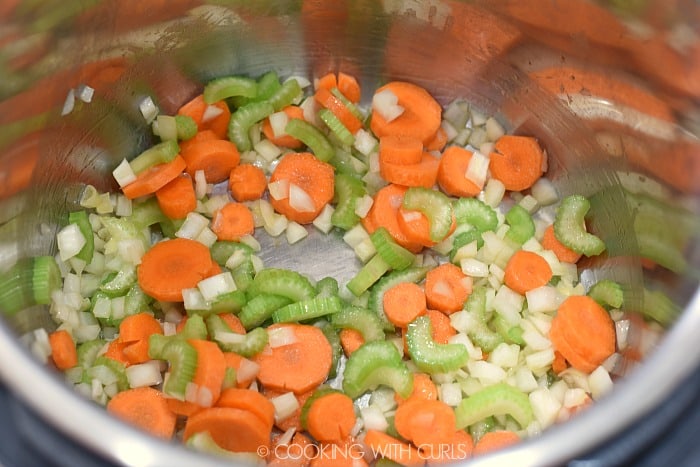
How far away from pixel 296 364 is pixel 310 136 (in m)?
0.75

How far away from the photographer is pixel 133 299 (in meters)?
2.08

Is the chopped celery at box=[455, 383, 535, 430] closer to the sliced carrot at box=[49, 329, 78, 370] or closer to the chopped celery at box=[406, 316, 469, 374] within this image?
the chopped celery at box=[406, 316, 469, 374]

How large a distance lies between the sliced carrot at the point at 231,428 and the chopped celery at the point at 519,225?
96 cm

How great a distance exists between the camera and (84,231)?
6.97 ft

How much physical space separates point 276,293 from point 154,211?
50 centimetres

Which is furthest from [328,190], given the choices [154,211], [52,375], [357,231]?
[52,375]

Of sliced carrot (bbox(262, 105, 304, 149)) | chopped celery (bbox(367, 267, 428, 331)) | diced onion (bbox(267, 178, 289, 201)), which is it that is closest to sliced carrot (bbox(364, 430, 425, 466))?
chopped celery (bbox(367, 267, 428, 331))

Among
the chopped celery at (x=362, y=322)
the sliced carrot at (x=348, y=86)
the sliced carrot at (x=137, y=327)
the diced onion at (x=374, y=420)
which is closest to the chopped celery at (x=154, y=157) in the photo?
the sliced carrot at (x=137, y=327)

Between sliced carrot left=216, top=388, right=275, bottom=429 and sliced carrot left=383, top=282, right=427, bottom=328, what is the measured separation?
0.44 meters

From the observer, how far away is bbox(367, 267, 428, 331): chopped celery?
2127 millimetres

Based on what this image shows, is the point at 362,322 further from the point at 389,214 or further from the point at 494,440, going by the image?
the point at 494,440

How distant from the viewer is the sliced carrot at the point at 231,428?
1.84 metres

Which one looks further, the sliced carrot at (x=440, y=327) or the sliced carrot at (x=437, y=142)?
the sliced carrot at (x=437, y=142)

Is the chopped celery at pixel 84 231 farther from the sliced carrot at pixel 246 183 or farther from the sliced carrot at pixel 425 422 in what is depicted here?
the sliced carrot at pixel 425 422
